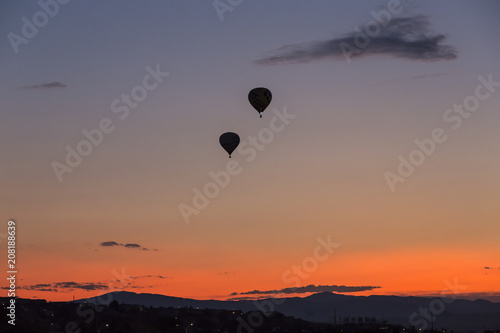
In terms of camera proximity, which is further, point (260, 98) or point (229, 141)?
point (229, 141)

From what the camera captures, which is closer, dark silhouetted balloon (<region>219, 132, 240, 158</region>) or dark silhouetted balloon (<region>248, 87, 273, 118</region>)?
dark silhouetted balloon (<region>248, 87, 273, 118</region>)

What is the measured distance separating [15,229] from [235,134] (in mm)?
40731

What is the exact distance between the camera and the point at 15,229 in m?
87.2

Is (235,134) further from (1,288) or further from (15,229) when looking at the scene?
(1,288)

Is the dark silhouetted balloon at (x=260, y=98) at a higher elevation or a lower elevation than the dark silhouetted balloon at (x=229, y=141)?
higher

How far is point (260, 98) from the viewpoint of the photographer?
112 metres

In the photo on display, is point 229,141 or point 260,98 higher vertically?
point 260,98

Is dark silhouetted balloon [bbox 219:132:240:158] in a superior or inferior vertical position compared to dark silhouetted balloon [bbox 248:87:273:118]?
inferior

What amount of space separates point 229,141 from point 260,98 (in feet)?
30.7

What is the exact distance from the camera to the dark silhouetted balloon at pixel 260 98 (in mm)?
111375

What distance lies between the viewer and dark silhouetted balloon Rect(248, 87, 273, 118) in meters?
111

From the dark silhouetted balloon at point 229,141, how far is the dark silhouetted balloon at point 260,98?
25.0 ft

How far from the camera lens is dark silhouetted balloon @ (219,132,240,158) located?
117062 mm

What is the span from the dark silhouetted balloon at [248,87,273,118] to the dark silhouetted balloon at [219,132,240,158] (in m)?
7.62
